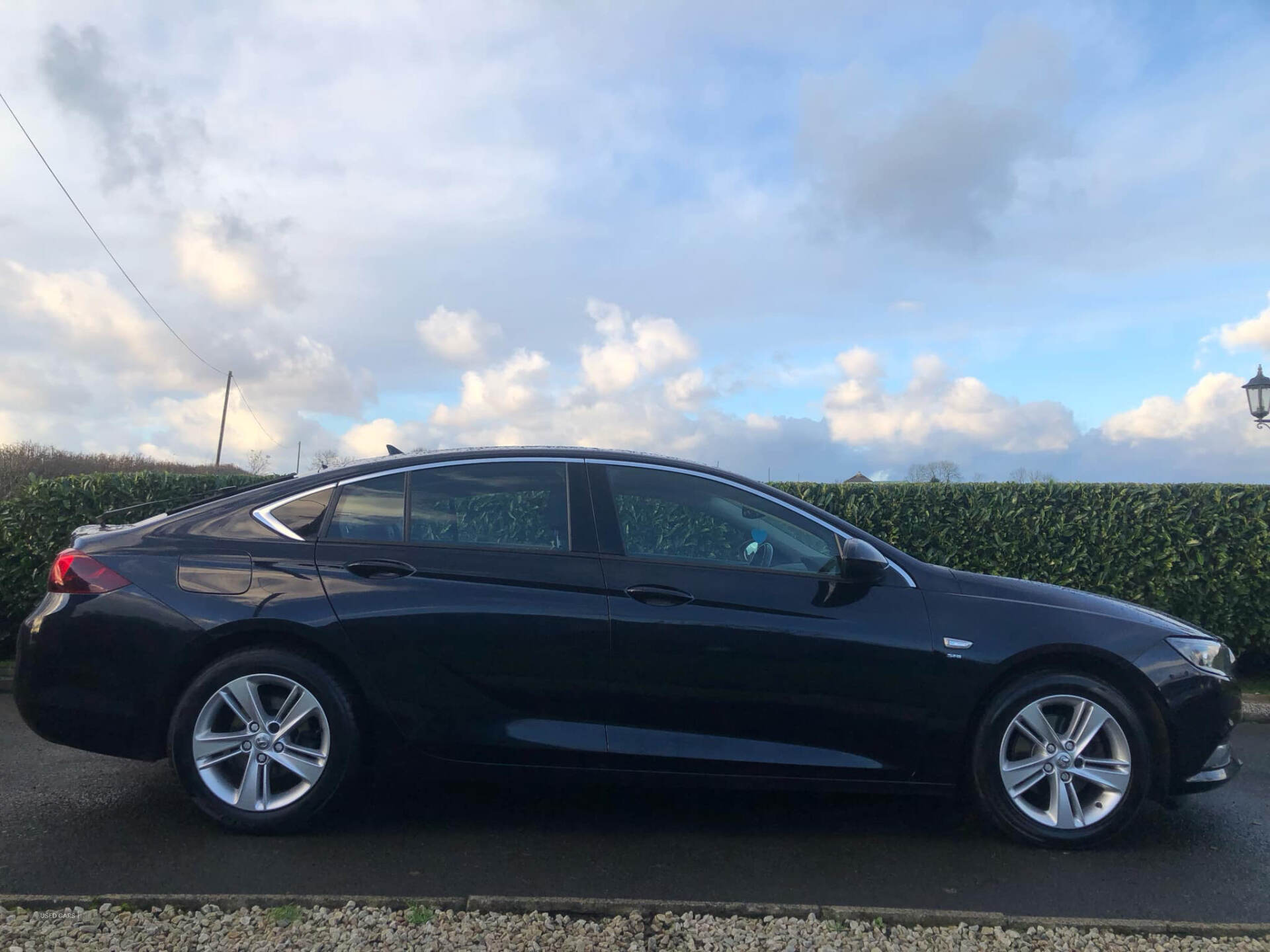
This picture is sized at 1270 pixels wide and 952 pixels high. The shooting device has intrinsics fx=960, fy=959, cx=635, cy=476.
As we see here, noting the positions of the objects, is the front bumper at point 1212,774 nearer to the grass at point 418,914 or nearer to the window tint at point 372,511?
the grass at point 418,914

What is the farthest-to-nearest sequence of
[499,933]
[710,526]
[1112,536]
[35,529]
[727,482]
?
[1112,536] < [35,529] < [727,482] < [710,526] < [499,933]

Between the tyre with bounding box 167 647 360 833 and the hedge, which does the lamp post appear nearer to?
the hedge

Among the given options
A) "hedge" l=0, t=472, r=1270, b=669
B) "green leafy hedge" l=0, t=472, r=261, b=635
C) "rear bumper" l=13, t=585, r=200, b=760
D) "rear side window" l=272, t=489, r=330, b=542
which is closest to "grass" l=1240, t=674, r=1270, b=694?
"hedge" l=0, t=472, r=1270, b=669

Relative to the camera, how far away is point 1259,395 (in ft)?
42.2

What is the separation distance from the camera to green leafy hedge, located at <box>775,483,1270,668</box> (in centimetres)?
811

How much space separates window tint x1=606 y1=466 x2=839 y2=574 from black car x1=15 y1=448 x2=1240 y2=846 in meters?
0.03

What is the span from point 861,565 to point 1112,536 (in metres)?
5.34

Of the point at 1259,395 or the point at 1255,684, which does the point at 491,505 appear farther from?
the point at 1259,395

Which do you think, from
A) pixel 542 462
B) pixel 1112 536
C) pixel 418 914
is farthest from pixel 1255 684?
pixel 418 914

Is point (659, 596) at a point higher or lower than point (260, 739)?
higher

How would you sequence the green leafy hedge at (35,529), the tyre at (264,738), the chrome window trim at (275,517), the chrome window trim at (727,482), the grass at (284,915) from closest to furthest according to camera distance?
the grass at (284,915) → the tyre at (264,738) → the chrome window trim at (275,517) → the chrome window trim at (727,482) → the green leafy hedge at (35,529)

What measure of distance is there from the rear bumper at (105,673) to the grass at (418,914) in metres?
1.47

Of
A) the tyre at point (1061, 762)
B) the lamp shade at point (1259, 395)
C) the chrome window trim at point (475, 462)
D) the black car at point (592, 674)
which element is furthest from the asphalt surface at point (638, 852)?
the lamp shade at point (1259, 395)

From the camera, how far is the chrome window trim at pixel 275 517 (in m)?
4.03
